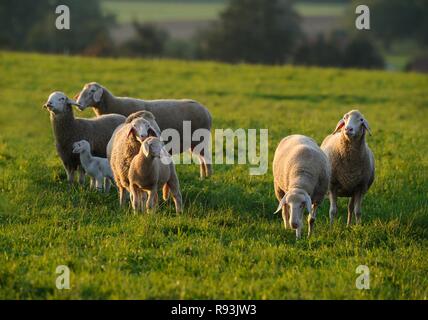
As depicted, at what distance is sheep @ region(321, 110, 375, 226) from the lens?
9469 millimetres

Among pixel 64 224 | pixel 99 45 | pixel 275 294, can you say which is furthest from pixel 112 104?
pixel 99 45

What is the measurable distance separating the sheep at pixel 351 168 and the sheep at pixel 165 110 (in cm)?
302

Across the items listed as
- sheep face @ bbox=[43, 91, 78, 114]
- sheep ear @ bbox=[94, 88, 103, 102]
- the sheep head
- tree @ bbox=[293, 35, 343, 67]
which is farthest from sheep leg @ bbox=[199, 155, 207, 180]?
tree @ bbox=[293, 35, 343, 67]

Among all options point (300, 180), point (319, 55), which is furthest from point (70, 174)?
point (319, 55)

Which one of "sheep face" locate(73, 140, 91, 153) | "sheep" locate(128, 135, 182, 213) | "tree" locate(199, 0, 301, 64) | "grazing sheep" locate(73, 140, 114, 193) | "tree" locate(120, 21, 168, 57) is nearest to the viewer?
"sheep" locate(128, 135, 182, 213)

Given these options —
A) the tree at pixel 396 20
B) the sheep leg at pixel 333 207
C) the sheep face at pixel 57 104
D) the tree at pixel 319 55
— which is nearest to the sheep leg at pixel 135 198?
the sheep leg at pixel 333 207

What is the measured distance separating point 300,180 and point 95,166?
3.40 meters

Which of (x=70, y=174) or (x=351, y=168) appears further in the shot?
(x=70, y=174)

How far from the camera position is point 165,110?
1234 centimetres

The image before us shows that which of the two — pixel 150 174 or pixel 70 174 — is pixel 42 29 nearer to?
pixel 70 174

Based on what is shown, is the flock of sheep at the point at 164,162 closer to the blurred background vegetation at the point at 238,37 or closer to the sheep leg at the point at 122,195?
the sheep leg at the point at 122,195

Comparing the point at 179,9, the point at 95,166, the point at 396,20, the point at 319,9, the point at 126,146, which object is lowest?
the point at 95,166

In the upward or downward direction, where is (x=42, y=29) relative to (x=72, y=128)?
upward

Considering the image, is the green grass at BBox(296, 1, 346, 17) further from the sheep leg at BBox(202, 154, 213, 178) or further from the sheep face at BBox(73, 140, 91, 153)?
the sheep face at BBox(73, 140, 91, 153)
